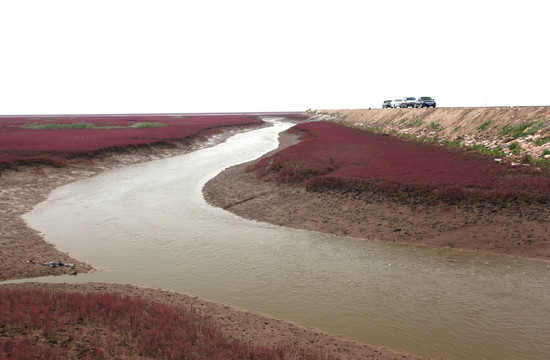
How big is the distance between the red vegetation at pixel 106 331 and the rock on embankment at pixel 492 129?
26.2 m

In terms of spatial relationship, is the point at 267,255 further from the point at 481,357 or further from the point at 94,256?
the point at 481,357

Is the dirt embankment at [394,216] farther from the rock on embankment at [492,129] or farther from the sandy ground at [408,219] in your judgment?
the rock on embankment at [492,129]

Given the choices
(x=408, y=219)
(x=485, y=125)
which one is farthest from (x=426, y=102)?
(x=408, y=219)

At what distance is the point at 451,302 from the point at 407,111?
60394 mm

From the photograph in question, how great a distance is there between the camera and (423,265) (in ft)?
48.4

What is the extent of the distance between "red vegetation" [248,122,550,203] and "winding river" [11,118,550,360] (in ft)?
17.9

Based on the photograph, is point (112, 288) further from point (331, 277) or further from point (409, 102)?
point (409, 102)

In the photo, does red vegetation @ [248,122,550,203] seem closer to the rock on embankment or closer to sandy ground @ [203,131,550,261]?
sandy ground @ [203,131,550,261]

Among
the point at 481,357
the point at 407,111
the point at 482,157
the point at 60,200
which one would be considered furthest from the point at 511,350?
the point at 407,111

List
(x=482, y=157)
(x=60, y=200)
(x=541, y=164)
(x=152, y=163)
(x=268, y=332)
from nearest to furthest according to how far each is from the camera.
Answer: (x=268, y=332), (x=541, y=164), (x=60, y=200), (x=482, y=157), (x=152, y=163)

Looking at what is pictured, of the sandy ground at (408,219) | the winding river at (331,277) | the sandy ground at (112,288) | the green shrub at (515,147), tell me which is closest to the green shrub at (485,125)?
the green shrub at (515,147)

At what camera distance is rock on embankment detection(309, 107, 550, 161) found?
2752 centimetres

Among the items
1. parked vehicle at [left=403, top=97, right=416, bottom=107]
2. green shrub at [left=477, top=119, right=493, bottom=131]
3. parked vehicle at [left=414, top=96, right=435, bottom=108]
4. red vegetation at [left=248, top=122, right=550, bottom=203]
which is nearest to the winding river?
red vegetation at [left=248, top=122, right=550, bottom=203]

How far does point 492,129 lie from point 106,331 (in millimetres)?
38770
